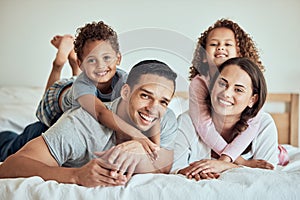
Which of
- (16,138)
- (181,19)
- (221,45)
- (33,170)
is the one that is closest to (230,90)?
(221,45)

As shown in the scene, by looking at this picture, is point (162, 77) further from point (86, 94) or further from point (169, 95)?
point (86, 94)

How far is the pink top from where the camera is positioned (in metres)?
0.84

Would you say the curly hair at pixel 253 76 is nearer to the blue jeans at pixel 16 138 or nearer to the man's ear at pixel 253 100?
the man's ear at pixel 253 100

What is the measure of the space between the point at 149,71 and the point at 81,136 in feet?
0.66

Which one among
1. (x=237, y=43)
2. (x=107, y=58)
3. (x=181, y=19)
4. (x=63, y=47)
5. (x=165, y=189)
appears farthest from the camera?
(x=181, y=19)

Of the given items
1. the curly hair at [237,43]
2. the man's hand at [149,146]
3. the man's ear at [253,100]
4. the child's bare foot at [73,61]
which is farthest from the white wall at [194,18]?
the man's hand at [149,146]

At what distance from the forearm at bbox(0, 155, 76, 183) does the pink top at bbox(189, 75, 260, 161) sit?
266mm

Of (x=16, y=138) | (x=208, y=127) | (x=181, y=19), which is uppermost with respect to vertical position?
(x=181, y=19)

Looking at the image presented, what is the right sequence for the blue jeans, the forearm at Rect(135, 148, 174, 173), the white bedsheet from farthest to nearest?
the blue jeans, the forearm at Rect(135, 148, 174, 173), the white bedsheet

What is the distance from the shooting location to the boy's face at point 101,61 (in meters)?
0.82

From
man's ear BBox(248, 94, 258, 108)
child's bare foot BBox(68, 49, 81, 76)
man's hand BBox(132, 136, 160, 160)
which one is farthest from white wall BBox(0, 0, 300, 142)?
man's hand BBox(132, 136, 160, 160)

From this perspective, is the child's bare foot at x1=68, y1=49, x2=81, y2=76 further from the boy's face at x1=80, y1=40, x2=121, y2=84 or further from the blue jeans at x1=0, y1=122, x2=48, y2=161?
the boy's face at x1=80, y1=40, x2=121, y2=84

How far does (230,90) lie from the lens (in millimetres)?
829

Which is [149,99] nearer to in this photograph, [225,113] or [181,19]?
[225,113]
